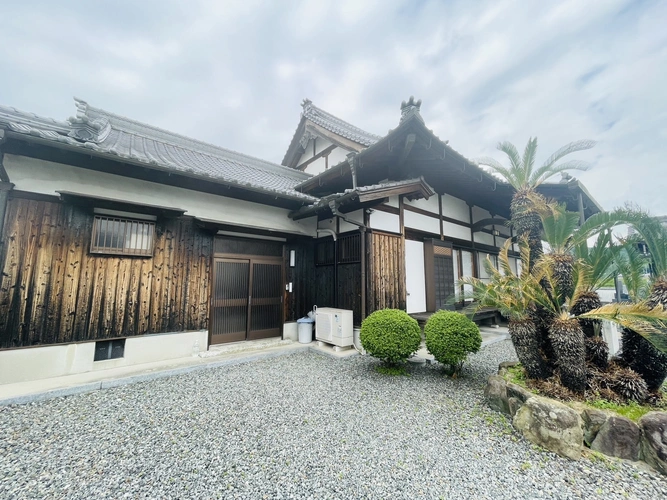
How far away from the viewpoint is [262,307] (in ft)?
19.6

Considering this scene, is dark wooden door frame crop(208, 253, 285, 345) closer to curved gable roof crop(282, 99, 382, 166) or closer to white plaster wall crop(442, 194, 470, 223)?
curved gable roof crop(282, 99, 382, 166)

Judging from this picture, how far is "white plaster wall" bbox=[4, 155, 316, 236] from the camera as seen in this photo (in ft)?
12.6

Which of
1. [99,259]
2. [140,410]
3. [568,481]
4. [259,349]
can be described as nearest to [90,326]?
[99,259]

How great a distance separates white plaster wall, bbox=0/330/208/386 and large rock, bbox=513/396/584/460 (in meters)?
5.08

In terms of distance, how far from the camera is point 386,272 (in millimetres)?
5883

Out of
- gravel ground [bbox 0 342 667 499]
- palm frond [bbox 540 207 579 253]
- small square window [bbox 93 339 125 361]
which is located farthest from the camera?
small square window [bbox 93 339 125 361]

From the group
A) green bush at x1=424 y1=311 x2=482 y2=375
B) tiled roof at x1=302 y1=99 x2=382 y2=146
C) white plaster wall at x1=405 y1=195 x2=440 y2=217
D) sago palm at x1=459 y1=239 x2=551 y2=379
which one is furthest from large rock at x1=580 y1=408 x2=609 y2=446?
tiled roof at x1=302 y1=99 x2=382 y2=146

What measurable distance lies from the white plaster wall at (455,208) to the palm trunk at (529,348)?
17.3ft

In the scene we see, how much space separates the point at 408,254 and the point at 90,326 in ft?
20.8

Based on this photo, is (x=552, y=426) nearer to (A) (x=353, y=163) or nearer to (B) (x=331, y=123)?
(A) (x=353, y=163)

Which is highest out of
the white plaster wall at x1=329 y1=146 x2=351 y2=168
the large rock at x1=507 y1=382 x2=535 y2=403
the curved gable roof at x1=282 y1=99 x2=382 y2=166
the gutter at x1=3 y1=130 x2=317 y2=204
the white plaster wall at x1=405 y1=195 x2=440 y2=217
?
the curved gable roof at x1=282 y1=99 x2=382 y2=166

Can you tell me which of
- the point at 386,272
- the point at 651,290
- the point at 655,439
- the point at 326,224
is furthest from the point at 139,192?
the point at 651,290

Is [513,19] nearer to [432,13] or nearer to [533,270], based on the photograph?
[432,13]

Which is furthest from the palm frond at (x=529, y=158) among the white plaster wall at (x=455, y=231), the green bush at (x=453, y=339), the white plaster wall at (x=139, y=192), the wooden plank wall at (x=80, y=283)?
the wooden plank wall at (x=80, y=283)
